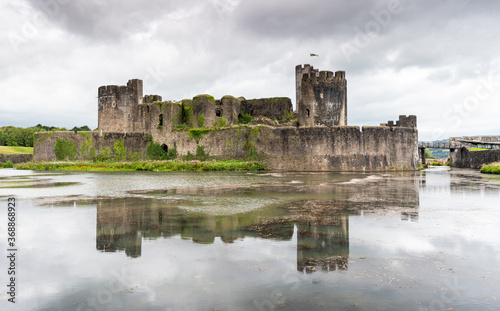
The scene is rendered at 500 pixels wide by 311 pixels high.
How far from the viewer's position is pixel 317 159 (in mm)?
33875

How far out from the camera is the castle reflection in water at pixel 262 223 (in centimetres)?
653

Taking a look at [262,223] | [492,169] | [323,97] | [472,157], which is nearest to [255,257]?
[262,223]

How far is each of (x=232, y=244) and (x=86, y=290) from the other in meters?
2.69

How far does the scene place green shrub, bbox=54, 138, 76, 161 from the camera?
1676 inches

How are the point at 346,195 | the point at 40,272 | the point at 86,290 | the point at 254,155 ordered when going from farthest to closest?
the point at 254,155 → the point at 346,195 → the point at 40,272 → the point at 86,290

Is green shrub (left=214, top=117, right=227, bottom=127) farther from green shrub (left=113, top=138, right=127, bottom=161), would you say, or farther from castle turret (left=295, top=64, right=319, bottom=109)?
green shrub (left=113, top=138, right=127, bottom=161)

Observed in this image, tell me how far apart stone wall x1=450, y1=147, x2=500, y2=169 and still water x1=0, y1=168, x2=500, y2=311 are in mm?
30161

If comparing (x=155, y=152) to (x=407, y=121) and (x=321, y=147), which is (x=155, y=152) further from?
(x=407, y=121)

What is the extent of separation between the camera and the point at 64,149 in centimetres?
4275

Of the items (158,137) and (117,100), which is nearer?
(158,137)

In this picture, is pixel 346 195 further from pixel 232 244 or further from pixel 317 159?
pixel 317 159

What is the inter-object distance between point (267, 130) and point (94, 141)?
19.7m

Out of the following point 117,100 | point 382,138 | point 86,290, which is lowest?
point 86,290

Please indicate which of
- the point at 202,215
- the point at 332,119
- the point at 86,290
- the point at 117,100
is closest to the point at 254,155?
the point at 332,119
